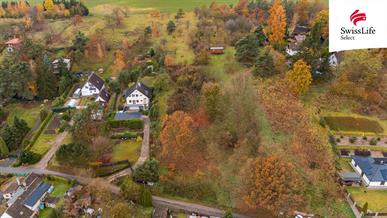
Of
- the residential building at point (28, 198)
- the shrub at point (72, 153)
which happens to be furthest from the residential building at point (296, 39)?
the residential building at point (28, 198)

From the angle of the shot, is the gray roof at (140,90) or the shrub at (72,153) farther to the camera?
the gray roof at (140,90)

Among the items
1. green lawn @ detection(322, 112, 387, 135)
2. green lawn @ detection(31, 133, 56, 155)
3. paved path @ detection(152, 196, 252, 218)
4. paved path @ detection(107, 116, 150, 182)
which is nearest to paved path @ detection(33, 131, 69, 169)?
green lawn @ detection(31, 133, 56, 155)

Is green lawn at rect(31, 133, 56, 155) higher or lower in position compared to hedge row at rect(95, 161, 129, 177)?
higher

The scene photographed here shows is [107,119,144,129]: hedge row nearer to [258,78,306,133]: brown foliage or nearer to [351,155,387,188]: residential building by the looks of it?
[258,78,306,133]: brown foliage

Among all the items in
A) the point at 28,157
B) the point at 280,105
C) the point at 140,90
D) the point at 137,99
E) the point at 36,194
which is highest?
the point at 140,90

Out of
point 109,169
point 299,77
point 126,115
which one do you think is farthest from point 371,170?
point 126,115

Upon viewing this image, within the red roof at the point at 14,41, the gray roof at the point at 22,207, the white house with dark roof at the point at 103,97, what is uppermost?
the red roof at the point at 14,41

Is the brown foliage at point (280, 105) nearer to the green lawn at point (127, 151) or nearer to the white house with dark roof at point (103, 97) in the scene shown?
the green lawn at point (127, 151)

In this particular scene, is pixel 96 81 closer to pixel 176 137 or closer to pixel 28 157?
pixel 28 157
